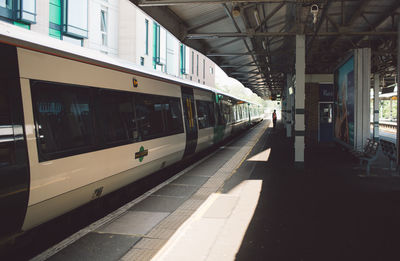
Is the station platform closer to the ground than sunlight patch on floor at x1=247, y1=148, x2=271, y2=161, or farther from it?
farther from it

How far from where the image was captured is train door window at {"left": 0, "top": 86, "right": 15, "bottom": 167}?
3.37m

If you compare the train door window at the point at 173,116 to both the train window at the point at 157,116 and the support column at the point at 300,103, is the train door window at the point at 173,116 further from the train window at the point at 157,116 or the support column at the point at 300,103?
the support column at the point at 300,103

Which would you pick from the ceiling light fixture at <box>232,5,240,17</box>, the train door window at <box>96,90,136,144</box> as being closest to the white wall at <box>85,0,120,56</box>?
the ceiling light fixture at <box>232,5,240,17</box>

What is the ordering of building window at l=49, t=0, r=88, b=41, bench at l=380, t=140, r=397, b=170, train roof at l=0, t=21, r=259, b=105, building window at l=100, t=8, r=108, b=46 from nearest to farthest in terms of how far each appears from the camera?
train roof at l=0, t=21, r=259, b=105
bench at l=380, t=140, r=397, b=170
building window at l=49, t=0, r=88, b=41
building window at l=100, t=8, r=108, b=46

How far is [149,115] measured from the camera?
7.12 meters

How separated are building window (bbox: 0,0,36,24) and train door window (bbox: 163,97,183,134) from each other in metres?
10.7

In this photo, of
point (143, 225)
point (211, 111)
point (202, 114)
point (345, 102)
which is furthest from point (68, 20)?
point (143, 225)

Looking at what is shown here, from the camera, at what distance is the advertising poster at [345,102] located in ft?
35.6

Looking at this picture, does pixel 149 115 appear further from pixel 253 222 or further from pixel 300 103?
pixel 300 103

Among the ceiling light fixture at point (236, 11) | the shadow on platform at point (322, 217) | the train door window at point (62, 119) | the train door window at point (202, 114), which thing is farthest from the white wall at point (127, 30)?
the train door window at point (62, 119)

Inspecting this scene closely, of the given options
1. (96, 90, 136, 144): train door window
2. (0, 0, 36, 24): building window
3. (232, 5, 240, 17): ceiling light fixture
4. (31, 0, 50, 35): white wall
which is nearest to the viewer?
(96, 90, 136, 144): train door window

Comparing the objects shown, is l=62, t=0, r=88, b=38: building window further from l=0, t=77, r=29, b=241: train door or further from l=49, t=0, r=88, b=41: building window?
l=0, t=77, r=29, b=241: train door

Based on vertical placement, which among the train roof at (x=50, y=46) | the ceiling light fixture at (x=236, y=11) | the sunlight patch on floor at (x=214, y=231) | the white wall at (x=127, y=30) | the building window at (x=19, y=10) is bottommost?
the sunlight patch on floor at (x=214, y=231)

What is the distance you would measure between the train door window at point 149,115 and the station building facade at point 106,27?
2.62m
